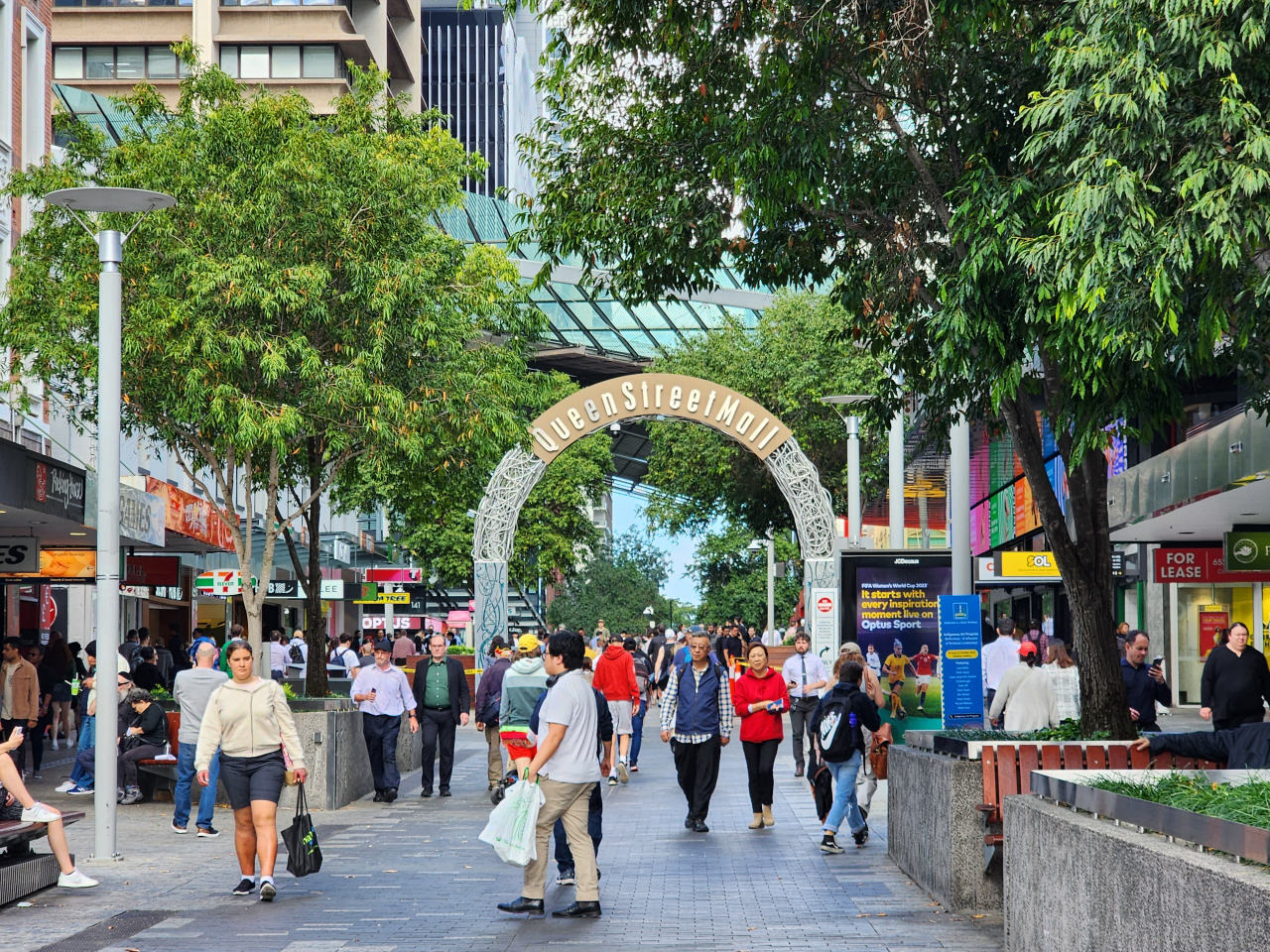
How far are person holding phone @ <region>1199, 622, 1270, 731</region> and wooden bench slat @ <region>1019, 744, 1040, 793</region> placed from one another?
4029mm

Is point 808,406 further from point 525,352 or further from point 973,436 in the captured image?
point 525,352

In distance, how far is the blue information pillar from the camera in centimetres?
1788

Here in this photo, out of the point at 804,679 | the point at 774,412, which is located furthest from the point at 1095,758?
the point at 774,412

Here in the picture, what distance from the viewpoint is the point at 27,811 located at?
9883 millimetres

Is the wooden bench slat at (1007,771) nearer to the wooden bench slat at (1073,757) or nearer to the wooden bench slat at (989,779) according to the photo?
the wooden bench slat at (989,779)

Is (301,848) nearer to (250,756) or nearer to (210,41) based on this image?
(250,756)

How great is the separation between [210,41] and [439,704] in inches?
1903

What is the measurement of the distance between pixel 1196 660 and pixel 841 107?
2279cm

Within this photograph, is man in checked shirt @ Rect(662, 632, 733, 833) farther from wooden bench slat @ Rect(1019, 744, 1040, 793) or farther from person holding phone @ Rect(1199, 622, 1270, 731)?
wooden bench slat @ Rect(1019, 744, 1040, 793)

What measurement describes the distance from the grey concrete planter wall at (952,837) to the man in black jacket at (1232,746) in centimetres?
136

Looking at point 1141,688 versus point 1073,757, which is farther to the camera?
point 1141,688

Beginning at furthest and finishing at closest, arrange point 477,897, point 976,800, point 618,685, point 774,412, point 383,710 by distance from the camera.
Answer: point 774,412
point 618,685
point 383,710
point 477,897
point 976,800

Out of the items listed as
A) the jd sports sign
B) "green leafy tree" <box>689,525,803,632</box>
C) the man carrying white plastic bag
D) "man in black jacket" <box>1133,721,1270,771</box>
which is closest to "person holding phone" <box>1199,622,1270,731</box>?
"man in black jacket" <box>1133,721,1270,771</box>

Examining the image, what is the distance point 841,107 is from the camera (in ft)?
35.0
